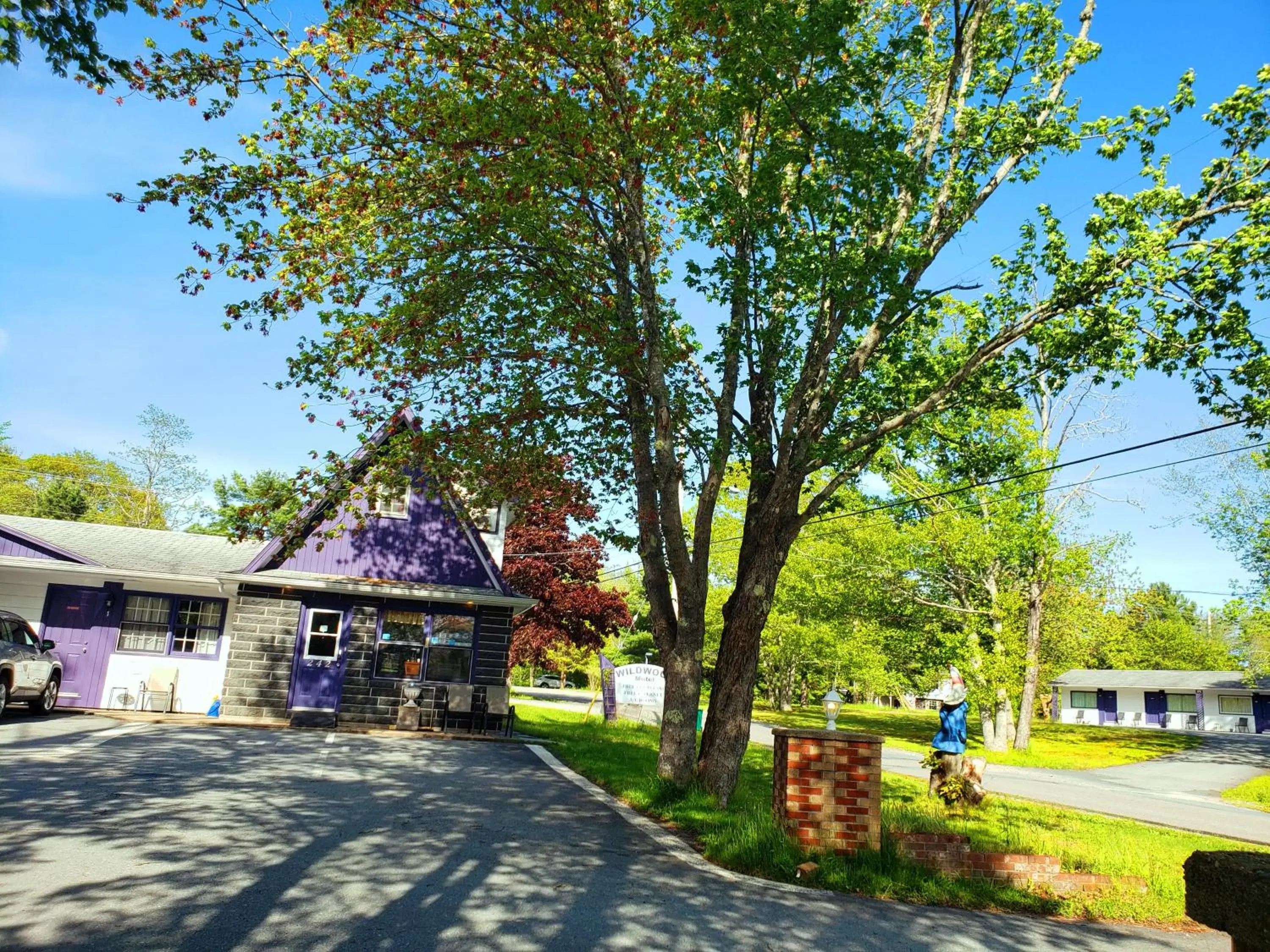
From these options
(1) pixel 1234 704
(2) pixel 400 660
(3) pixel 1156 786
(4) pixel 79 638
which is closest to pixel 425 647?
(2) pixel 400 660

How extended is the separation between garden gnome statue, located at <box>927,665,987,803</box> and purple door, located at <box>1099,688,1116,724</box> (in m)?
62.4

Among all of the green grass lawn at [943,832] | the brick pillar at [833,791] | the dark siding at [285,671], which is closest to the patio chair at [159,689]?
the dark siding at [285,671]

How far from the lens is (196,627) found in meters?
20.1

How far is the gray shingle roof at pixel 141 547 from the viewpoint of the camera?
19.5 m

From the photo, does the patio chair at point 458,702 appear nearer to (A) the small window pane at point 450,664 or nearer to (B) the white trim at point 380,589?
(A) the small window pane at point 450,664

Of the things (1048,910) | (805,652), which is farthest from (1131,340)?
(805,652)

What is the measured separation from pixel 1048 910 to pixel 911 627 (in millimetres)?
25290

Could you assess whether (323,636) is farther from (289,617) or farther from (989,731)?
(989,731)

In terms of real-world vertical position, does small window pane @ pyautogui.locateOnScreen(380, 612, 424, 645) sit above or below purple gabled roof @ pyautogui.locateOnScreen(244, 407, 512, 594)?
below

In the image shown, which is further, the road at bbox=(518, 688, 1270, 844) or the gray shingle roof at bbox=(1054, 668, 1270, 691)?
the gray shingle roof at bbox=(1054, 668, 1270, 691)

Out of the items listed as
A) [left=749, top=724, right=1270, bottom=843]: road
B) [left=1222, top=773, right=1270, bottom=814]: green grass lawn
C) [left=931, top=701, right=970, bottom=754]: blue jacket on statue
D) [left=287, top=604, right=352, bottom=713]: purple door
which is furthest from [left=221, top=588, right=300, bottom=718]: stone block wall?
[left=1222, top=773, right=1270, bottom=814]: green grass lawn

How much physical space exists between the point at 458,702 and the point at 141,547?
9.63 metres

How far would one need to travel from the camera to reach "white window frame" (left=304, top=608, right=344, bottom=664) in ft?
62.0

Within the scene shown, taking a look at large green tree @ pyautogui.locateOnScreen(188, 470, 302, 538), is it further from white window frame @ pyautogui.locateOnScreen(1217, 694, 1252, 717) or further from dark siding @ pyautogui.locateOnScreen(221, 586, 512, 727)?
white window frame @ pyautogui.locateOnScreen(1217, 694, 1252, 717)
